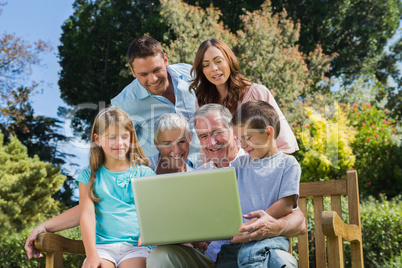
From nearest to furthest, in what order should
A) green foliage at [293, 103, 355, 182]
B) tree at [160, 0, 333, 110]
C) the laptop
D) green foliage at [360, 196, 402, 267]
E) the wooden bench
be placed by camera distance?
1. the laptop
2. the wooden bench
3. green foliage at [360, 196, 402, 267]
4. green foliage at [293, 103, 355, 182]
5. tree at [160, 0, 333, 110]

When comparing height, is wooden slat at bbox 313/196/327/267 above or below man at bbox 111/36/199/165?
below

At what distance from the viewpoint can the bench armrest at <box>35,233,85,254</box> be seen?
2348 mm

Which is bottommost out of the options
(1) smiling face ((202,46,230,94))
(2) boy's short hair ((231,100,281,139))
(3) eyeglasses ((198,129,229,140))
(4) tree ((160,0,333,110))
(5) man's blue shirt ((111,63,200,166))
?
(3) eyeglasses ((198,129,229,140))

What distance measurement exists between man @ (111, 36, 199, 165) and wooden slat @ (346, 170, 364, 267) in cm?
96

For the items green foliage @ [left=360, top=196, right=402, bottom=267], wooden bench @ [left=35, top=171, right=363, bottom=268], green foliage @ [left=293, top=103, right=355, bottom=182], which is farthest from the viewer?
green foliage @ [left=293, top=103, right=355, bottom=182]

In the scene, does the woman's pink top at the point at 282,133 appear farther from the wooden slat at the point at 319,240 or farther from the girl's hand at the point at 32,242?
the girl's hand at the point at 32,242

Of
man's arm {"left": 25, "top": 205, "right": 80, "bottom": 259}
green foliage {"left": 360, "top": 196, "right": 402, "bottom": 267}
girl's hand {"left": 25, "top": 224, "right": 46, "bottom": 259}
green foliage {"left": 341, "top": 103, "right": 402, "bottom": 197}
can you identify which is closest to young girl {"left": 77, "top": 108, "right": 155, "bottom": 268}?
man's arm {"left": 25, "top": 205, "right": 80, "bottom": 259}

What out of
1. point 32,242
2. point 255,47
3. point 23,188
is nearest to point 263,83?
point 255,47

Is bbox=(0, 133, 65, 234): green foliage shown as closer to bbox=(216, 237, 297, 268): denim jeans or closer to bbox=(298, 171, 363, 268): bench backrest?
bbox=(298, 171, 363, 268): bench backrest

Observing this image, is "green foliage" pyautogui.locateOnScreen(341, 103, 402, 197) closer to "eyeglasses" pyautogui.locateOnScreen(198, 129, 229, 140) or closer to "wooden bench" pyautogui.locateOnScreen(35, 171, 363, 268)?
"wooden bench" pyautogui.locateOnScreen(35, 171, 363, 268)

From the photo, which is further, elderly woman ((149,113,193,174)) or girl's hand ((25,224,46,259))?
elderly woman ((149,113,193,174))

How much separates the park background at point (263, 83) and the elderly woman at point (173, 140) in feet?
3.69

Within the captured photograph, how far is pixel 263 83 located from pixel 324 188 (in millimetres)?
8668

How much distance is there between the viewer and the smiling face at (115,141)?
2531 millimetres
